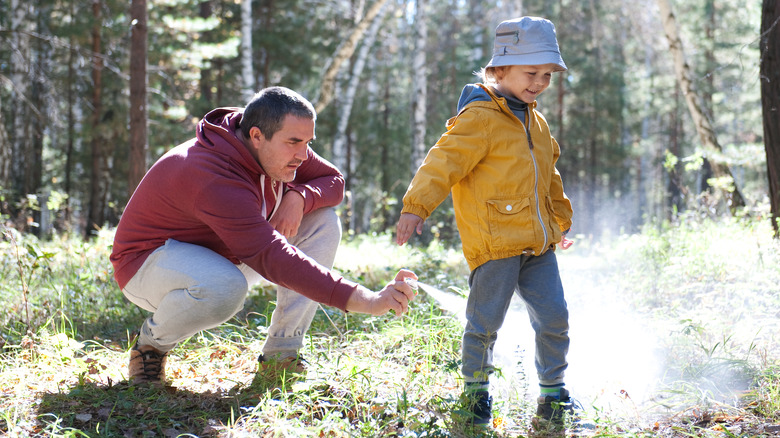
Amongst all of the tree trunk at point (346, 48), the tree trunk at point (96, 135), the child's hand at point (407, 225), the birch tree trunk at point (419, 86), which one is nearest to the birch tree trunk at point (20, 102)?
the tree trunk at point (96, 135)

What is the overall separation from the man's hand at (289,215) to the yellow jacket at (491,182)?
1.98 ft

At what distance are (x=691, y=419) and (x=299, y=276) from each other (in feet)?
6.38

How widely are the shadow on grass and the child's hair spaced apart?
2.02 metres

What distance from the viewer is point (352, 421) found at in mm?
2658

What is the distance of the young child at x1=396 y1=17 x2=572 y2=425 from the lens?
274 cm

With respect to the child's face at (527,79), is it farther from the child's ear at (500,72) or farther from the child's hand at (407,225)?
the child's hand at (407,225)

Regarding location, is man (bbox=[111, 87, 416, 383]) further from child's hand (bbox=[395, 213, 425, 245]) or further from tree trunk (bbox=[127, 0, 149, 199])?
tree trunk (bbox=[127, 0, 149, 199])

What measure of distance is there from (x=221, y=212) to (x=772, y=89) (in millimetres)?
5480

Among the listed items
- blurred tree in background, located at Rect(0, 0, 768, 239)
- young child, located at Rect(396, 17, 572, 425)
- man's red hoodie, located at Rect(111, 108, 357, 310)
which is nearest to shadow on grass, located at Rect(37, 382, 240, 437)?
man's red hoodie, located at Rect(111, 108, 357, 310)

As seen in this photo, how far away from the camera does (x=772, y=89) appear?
5633mm

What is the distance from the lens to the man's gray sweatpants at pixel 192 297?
2.68m

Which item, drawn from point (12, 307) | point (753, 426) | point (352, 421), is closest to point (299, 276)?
point (352, 421)

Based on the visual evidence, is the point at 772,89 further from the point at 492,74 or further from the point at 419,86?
the point at 419,86

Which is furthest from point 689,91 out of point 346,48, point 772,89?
point 346,48
